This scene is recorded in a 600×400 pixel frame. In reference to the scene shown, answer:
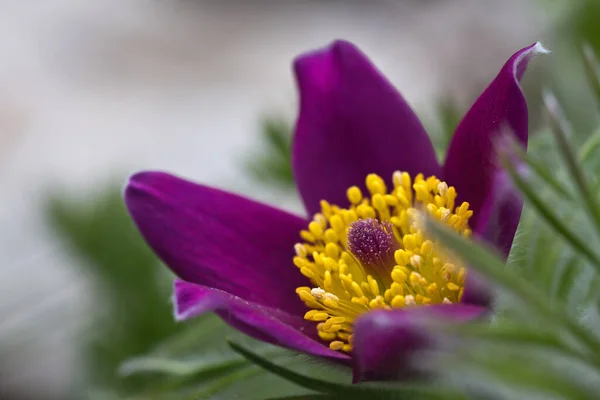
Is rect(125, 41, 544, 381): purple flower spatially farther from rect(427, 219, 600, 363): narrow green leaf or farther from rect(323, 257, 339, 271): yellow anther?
rect(427, 219, 600, 363): narrow green leaf

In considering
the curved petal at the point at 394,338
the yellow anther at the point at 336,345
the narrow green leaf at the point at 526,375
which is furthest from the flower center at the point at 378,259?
the narrow green leaf at the point at 526,375

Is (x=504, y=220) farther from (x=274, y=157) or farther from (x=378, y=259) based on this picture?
(x=274, y=157)

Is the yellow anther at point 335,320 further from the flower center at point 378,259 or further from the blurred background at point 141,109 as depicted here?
the blurred background at point 141,109

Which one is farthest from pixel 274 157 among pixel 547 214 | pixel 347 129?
pixel 547 214

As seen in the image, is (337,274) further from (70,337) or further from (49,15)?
(49,15)

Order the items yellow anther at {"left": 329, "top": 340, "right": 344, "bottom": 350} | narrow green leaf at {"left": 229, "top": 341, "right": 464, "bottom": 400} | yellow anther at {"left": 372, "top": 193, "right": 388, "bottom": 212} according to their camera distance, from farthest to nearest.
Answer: yellow anther at {"left": 372, "top": 193, "right": 388, "bottom": 212} < yellow anther at {"left": 329, "top": 340, "right": 344, "bottom": 350} < narrow green leaf at {"left": 229, "top": 341, "right": 464, "bottom": 400}

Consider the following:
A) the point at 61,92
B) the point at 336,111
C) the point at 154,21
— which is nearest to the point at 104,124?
the point at 61,92

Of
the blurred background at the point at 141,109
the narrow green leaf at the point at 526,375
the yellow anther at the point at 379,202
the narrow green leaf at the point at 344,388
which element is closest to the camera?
the narrow green leaf at the point at 526,375

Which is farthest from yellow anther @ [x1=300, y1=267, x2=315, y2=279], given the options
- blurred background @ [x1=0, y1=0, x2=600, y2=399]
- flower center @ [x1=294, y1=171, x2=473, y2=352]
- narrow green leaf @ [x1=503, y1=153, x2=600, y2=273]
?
blurred background @ [x1=0, y1=0, x2=600, y2=399]

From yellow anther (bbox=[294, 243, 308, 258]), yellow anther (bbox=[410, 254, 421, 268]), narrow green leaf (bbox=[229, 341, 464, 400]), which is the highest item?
yellow anther (bbox=[294, 243, 308, 258])
